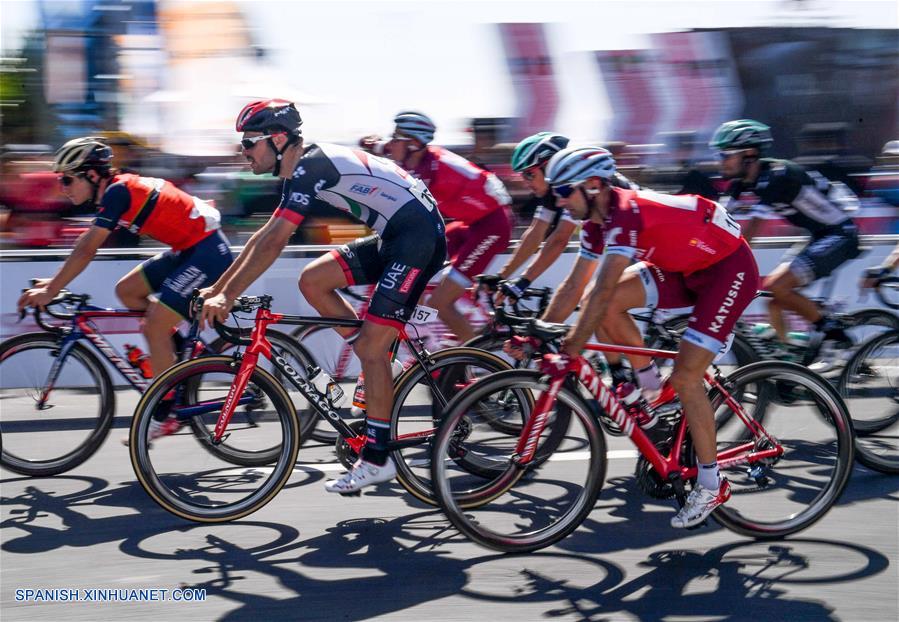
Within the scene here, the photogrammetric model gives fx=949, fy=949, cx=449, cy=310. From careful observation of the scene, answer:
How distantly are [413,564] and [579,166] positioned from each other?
2.03 metres

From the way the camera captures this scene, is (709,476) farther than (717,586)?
Yes

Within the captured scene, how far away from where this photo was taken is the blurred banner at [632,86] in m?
11.8

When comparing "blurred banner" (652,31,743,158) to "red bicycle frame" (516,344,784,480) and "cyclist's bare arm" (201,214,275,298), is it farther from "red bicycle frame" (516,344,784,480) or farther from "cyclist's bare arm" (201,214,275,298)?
"cyclist's bare arm" (201,214,275,298)

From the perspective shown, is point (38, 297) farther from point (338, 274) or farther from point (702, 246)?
point (702, 246)

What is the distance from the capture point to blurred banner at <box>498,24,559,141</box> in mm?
11570

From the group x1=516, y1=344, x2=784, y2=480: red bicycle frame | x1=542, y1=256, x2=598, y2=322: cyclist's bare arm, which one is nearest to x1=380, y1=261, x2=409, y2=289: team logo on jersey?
x1=542, y1=256, x2=598, y2=322: cyclist's bare arm

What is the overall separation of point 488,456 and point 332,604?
1.31 m

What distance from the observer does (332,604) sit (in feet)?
13.4

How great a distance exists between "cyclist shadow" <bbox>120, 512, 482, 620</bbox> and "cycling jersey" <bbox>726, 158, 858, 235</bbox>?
10.5 feet

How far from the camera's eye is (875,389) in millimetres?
6090

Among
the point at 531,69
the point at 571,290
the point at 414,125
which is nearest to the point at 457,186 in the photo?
the point at 414,125

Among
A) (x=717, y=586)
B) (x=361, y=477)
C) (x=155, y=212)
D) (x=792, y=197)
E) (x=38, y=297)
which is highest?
(x=155, y=212)

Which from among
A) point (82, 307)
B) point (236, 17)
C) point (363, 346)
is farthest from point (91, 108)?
point (363, 346)

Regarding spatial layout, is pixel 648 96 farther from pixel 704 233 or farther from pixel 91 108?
pixel 704 233
